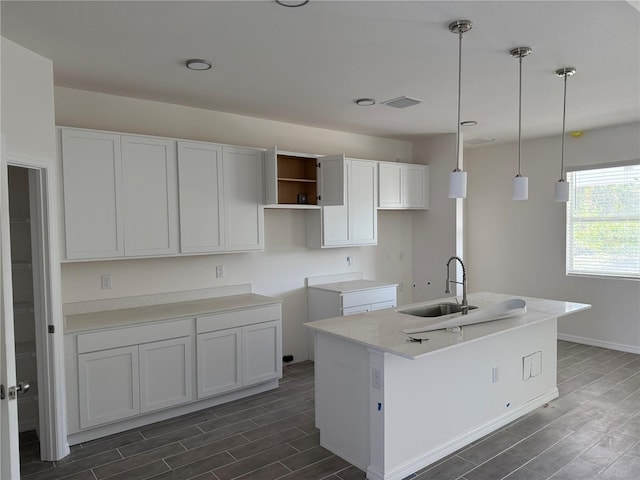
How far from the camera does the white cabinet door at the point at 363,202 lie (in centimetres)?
509

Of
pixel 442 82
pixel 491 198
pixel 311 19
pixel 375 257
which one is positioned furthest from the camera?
pixel 491 198

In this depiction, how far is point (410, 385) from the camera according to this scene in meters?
2.76

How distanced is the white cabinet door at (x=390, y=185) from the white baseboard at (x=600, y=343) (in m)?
2.85

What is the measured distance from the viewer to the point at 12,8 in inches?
87.7

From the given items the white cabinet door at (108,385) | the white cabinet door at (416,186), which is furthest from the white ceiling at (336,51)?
the white cabinet door at (108,385)

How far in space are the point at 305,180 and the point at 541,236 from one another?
3.48 m

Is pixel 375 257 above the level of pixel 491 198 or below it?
below

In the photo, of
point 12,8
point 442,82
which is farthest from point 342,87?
point 12,8

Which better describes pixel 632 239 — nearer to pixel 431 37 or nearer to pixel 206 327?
pixel 431 37

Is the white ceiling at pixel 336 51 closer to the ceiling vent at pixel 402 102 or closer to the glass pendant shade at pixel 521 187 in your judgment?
the ceiling vent at pixel 402 102

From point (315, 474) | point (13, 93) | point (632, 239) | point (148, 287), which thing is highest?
point (13, 93)

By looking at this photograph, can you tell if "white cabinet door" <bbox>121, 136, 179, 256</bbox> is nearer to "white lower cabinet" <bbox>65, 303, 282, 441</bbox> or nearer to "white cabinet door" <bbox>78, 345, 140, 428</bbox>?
"white lower cabinet" <bbox>65, 303, 282, 441</bbox>

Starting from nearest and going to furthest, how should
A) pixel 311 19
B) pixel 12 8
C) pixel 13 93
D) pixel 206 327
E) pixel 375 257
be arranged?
pixel 12 8 → pixel 311 19 → pixel 13 93 → pixel 206 327 → pixel 375 257

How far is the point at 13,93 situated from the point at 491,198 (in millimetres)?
5884
